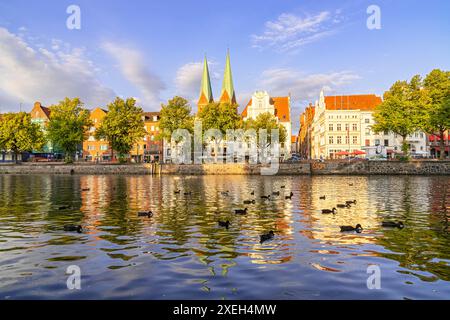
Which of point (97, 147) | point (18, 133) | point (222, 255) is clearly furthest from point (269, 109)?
point (222, 255)

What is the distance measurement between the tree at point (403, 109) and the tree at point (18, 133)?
84.9 m

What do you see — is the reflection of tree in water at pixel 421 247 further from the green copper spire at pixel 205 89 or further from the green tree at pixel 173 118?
the green copper spire at pixel 205 89

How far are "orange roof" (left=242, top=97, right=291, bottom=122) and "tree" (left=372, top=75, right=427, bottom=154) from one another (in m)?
56.1

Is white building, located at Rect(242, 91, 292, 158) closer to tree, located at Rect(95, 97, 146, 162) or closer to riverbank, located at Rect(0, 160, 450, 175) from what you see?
tree, located at Rect(95, 97, 146, 162)

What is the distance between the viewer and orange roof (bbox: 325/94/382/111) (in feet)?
365

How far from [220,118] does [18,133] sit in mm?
52958

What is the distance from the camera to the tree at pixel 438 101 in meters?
70.1

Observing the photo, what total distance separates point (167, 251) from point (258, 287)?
4.64m

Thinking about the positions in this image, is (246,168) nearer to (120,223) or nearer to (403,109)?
(403,109)

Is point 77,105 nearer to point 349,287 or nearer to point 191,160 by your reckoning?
point 191,160

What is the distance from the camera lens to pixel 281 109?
454ft

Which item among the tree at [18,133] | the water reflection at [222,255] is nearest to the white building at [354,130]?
the tree at [18,133]

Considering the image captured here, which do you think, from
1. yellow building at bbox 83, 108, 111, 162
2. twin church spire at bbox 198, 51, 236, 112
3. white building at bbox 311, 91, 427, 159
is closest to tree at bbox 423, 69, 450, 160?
white building at bbox 311, 91, 427, 159
